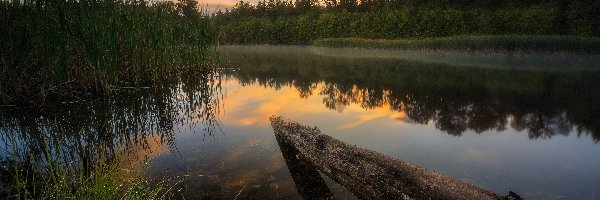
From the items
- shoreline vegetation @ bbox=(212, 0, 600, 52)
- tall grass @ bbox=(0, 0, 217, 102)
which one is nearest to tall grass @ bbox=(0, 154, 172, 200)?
tall grass @ bbox=(0, 0, 217, 102)

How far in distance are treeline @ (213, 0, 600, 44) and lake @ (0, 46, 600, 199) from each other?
6.29m

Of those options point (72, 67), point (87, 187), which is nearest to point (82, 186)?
point (87, 187)

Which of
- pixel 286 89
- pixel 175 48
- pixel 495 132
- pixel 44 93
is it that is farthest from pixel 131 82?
pixel 495 132

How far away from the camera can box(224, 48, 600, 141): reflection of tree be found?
627 cm

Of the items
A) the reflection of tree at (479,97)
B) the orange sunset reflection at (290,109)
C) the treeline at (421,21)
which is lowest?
the orange sunset reflection at (290,109)

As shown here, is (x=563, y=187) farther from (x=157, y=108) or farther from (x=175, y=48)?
(x=175, y=48)

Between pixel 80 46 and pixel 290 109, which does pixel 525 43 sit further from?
pixel 80 46

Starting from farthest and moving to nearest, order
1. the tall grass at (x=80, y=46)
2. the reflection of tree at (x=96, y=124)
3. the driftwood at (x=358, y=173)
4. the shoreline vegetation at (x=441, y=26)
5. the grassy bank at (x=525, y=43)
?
the shoreline vegetation at (x=441, y=26), the grassy bank at (x=525, y=43), the tall grass at (x=80, y=46), the reflection of tree at (x=96, y=124), the driftwood at (x=358, y=173)

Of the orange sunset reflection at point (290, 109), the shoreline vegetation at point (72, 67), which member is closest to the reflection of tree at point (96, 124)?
the shoreline vegetation at point (72, 67)

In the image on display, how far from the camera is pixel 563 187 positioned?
351 centimetres

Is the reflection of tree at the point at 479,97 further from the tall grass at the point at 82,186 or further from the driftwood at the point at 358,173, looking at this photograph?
the tall grass at the point at 82,186

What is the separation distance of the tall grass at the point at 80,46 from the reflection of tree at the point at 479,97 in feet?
12.7

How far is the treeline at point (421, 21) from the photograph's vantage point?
37156 mm

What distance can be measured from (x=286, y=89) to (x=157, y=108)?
444 cm
